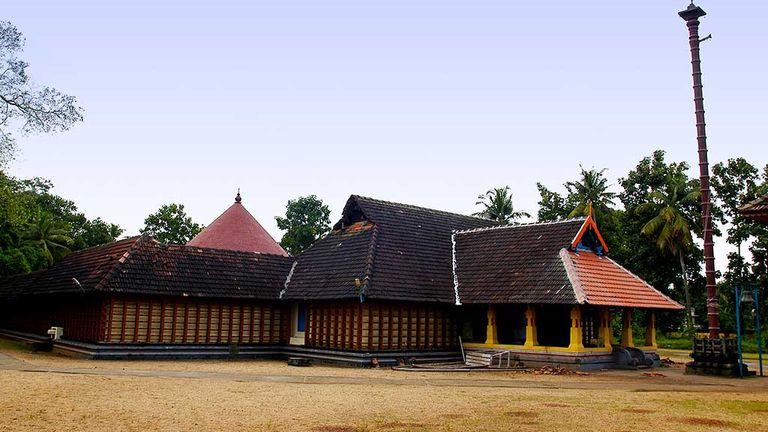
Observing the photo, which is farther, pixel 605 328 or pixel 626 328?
pixel 626 328

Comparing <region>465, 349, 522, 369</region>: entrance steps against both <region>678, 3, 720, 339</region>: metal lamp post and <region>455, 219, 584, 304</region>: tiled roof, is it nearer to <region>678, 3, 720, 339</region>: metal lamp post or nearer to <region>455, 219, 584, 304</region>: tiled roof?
<region>455, 219, 584, 304</region>: tiled roof

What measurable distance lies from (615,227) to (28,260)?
1428 inches

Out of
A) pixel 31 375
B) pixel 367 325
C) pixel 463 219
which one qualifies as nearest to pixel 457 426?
pixel 31 375

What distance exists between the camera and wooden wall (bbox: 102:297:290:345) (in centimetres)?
2150

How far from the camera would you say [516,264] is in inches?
914

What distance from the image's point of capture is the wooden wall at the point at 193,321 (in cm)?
2150

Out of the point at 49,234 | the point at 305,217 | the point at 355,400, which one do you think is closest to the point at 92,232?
the point at 49,234

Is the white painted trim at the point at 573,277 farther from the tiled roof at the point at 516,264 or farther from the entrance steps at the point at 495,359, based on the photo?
the entrance steps at the point at 495,359

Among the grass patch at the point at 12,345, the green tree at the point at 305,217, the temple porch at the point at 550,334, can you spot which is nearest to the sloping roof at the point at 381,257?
the temple porch at the point at 550,334

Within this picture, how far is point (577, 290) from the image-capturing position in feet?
66.5

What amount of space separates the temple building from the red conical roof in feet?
25.0

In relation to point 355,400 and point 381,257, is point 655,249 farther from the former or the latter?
point 355,400

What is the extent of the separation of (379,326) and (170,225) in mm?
31692

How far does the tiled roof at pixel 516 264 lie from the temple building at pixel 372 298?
0.18 feet
